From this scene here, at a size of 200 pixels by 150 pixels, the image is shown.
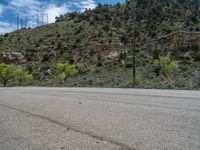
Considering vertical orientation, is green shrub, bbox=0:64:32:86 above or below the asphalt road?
above

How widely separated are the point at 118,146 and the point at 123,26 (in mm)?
80380

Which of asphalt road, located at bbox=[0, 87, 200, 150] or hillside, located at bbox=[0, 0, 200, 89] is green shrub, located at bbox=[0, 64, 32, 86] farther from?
asphalt road, located at bbox=[0, 87, 200, 150]

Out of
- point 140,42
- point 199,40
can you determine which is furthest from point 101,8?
point 199,40

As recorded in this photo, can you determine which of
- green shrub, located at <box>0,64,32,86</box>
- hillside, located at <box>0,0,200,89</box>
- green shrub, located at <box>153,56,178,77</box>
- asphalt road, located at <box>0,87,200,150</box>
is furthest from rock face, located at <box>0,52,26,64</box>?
asphalt road, located at <box>0,87,200,150</box>

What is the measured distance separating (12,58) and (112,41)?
21.5m

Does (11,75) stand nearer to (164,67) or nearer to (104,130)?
(164,67)

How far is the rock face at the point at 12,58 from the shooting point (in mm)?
81438

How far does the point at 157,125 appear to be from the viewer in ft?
27.6

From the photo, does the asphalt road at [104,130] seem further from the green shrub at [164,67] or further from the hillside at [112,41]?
the hillside at [112,41]

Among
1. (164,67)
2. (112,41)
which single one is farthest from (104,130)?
(112,41)

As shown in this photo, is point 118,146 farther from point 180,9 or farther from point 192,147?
point 180,9

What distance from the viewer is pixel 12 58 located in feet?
268

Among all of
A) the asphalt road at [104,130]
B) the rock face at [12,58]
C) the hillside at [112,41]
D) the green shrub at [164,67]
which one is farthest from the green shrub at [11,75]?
the asphalt road at [104,130]

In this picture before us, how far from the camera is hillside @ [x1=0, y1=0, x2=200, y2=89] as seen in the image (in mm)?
67750
